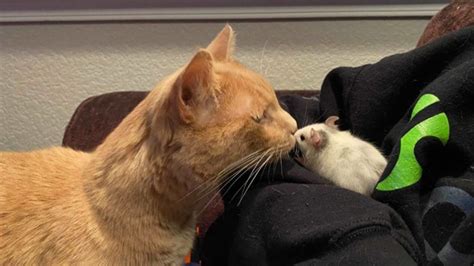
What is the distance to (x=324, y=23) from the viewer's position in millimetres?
1176

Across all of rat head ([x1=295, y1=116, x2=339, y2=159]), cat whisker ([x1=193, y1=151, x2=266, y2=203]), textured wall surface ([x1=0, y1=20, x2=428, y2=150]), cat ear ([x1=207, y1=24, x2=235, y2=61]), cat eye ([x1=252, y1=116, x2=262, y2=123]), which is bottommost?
textured wall surface ([x1=0, y1=20, x2=428, y2=150])

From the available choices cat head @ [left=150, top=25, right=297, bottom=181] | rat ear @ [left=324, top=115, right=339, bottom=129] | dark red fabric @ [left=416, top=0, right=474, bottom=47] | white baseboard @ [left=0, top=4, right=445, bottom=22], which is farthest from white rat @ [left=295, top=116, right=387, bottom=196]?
white baseboard @ [left=0, top=4, right=445, bottom=22]

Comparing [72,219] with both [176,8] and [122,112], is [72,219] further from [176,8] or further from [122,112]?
[176,8]

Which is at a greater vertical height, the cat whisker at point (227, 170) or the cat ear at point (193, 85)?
the cat ear at point (193, 85)

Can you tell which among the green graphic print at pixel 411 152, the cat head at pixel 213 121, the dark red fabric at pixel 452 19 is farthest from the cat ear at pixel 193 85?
the dark red fabric at pixel 452 19

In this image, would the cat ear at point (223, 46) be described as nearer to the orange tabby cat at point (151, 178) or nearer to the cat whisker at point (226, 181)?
the orange tabby cat at point (151, 178)

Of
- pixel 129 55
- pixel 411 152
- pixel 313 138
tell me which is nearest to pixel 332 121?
pixel 313 138

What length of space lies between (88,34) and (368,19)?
65cm

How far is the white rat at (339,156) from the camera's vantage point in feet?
2.10

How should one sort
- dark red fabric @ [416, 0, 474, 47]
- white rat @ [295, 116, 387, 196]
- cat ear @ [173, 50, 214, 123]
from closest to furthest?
cat ear @ [173, 50, 214, 123], white rat @ [295, 116, 387, 196], dark red fabric @ [416, 0, 474, 47]

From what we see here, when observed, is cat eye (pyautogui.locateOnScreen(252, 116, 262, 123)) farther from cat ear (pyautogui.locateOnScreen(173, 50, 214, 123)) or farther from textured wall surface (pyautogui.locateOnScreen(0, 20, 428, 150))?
textured wall surface (pyautogui.locateOnScreen(0, 20, 428, 150))

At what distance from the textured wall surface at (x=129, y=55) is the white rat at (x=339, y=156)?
18.7 inches

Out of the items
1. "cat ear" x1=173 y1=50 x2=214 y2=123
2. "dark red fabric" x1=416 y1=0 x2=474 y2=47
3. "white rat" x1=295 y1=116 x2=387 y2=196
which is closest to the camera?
"cat ear" x1=173 y1=50 x2=214 y2=123

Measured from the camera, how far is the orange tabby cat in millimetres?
550
